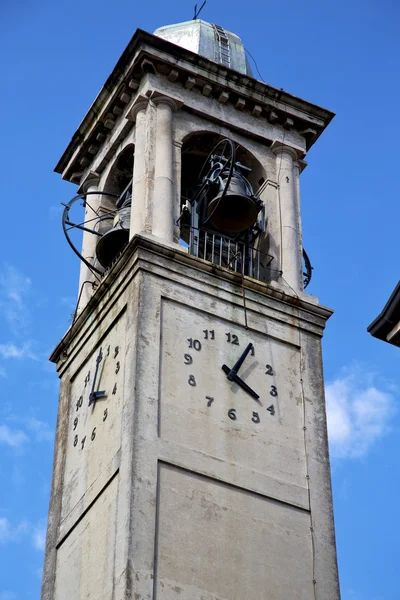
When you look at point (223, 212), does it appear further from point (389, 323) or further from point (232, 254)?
point (389, 323)

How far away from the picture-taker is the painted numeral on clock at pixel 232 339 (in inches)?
1058

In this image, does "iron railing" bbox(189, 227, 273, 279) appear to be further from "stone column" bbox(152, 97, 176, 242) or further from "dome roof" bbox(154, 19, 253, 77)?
"dome roof" bbox(154, 19, 253, 77)

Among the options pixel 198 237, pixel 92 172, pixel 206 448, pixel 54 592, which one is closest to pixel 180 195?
pixel 198 237

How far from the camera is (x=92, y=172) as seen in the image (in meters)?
31.8

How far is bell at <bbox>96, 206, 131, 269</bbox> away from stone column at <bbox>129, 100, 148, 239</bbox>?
64 centimetres

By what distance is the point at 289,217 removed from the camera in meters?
29.9

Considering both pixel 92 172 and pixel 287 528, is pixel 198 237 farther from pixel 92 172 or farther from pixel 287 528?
pixel 287 528

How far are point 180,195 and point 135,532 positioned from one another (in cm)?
803

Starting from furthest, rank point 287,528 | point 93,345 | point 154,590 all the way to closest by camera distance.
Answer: point 93,345, point 287,528, point 154,590

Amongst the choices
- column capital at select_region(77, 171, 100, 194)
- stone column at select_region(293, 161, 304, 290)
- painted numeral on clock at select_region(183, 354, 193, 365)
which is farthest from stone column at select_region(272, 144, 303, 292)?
column capital at select_region(77, 171, 100, 194)

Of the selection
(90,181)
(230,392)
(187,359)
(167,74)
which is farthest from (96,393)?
(167,74)

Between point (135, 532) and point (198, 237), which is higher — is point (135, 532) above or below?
below

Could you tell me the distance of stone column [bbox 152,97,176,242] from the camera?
1100 inches

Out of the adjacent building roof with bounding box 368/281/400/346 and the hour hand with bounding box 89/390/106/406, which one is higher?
the hour hand with bounding box 89/390/106/406
